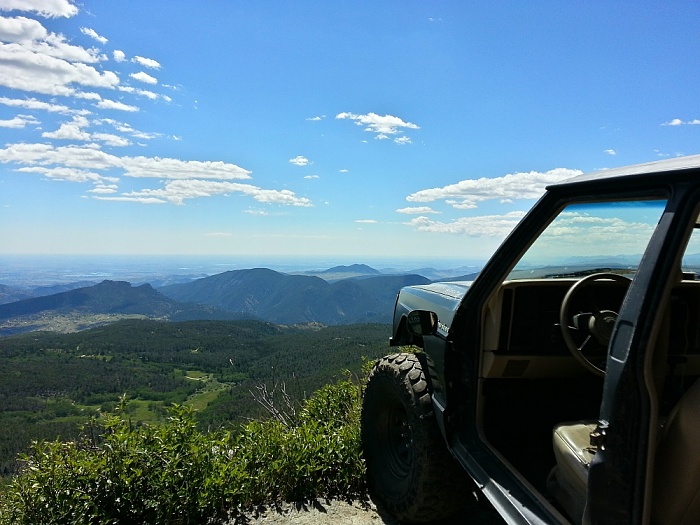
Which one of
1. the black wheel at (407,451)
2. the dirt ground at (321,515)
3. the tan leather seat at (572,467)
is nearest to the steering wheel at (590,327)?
the tan leather seat at (572,467)

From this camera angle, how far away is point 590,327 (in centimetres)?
244

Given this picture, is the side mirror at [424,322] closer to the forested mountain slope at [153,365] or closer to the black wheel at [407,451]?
the black wheel at [407,451]

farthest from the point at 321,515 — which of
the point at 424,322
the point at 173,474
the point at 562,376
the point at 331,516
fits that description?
the point at 562,376

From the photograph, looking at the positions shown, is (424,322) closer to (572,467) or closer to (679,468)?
(572,467)

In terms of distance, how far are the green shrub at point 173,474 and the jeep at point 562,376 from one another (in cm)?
38

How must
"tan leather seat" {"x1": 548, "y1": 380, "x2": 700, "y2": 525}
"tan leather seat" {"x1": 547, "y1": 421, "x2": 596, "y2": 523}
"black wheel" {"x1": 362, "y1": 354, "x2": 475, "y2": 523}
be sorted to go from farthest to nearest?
"black wheel" {"x1": 362, "y1": 354, "x2": 475, "y2": 523}
"tan leather seat" {"x1": 547, "y1": 421, "x2": 596, "y2": 523}
"tan leather seat" {"x1": 548, "y1": 380, "x2": 700, "y2": 525}

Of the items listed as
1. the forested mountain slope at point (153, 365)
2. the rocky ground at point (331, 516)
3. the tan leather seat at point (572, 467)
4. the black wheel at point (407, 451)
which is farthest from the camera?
the forested mountain slope at point (153, 365)

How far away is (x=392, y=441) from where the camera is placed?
3.51 meters

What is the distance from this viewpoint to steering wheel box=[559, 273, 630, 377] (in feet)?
7.99

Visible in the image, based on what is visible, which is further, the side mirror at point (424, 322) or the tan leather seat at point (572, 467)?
the side mirror at point (424, 322)

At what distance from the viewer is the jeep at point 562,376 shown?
1447 mm

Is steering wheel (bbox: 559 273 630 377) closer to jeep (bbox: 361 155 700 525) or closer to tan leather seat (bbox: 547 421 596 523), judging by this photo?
jeep (bbox: 361 155 700 525)

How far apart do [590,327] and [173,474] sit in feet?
8.35

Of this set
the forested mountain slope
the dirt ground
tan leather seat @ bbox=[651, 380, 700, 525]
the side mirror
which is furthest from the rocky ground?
the forested mountain slope
